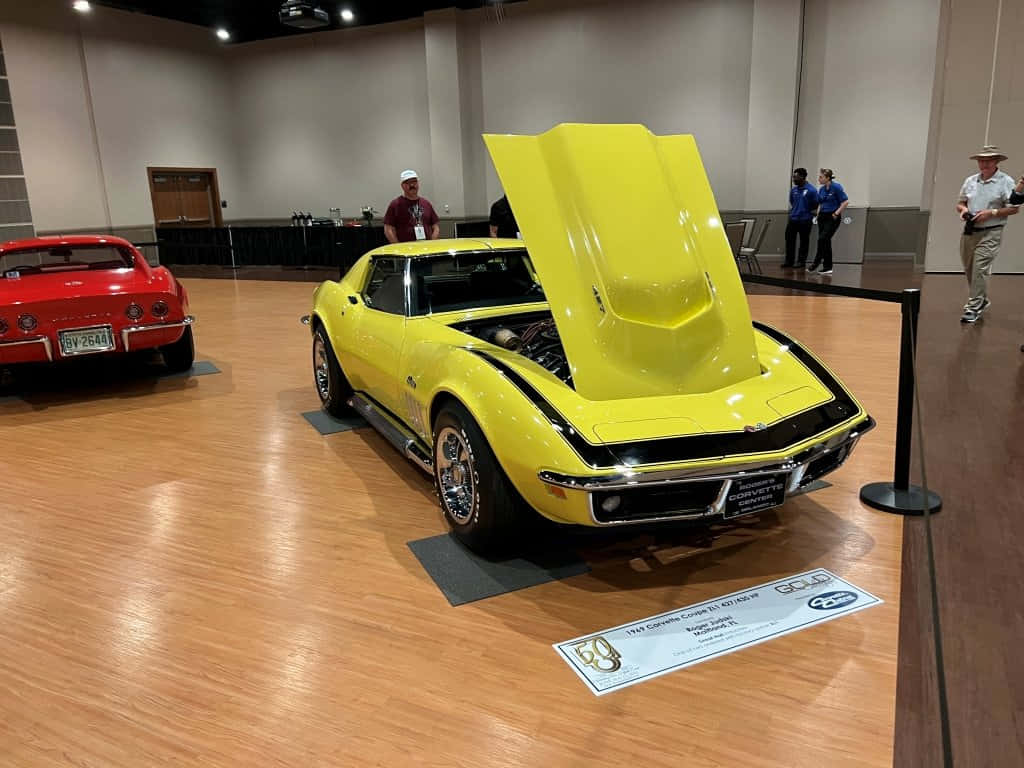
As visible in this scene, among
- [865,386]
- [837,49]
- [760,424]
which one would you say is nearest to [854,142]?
[837,49]

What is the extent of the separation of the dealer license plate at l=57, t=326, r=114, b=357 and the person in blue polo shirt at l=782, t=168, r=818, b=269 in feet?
37.9

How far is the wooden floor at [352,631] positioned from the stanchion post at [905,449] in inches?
3.7

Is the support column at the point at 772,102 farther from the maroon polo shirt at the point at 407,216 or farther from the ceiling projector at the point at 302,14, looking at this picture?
the maroon polo shirt at the point at 407,216

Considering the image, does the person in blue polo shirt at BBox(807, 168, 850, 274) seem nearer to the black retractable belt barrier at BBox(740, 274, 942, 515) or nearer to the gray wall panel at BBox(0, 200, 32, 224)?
the black retractable belt barrier at BBox(740, 274, 942, 515)

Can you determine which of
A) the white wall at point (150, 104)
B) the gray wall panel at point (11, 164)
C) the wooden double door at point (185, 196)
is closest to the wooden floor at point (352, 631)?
the gray wall panel at point (11, 164)

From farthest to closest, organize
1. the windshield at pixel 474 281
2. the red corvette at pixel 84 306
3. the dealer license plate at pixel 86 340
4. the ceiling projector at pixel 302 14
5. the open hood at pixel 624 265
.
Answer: the ceiling projector at pixel 302 14, the dealer license plate at pixel 86 340, the red corvette at pixel 84 306, the windshield at pixel 474 281, the open hood at pixel 624 265

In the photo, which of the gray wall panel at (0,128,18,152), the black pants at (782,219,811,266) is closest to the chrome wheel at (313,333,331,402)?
the black pants at (782,219,811,266)

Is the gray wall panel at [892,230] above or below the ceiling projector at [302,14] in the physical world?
below


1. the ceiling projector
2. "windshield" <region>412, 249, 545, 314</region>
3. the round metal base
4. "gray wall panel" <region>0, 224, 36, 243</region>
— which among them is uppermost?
the ceiling projector

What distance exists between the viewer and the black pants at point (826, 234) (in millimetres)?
12875

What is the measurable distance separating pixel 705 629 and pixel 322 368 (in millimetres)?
3561

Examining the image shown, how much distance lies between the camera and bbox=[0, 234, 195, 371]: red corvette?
536 centimetres

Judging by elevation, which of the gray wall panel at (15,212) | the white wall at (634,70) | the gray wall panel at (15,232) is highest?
the white wall at (634,70)

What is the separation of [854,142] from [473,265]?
12.7 metres
